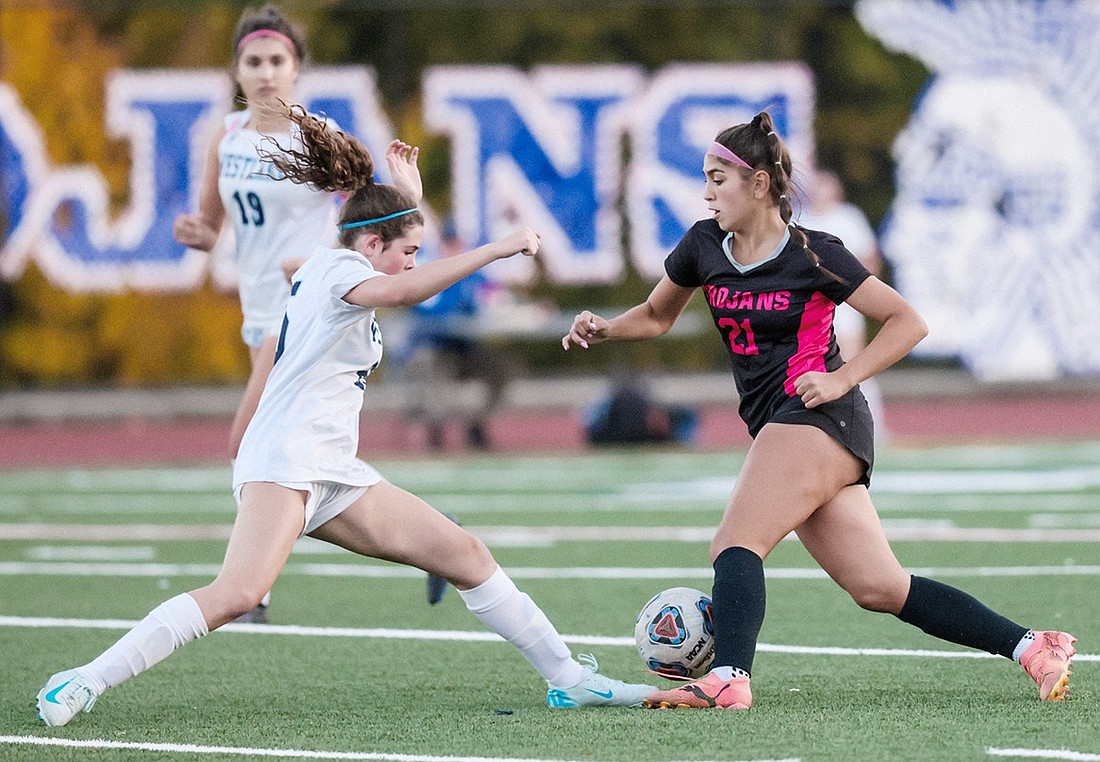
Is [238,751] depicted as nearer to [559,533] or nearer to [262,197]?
[262,197]

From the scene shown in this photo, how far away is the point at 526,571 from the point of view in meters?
8.81

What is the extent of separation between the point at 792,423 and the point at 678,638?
0.79 metres

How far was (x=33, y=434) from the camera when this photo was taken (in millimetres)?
18281

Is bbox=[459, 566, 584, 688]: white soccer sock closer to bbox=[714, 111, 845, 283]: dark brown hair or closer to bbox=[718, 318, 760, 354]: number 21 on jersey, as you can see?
bbox=[718, 318, 760, 354]: number 21 on jersey

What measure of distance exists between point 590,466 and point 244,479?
29.8 ft

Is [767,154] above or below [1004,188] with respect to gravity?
below

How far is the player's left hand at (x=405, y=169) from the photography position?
5613mm

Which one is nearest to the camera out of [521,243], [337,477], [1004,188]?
[521,243]

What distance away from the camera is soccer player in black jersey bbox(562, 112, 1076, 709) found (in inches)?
215

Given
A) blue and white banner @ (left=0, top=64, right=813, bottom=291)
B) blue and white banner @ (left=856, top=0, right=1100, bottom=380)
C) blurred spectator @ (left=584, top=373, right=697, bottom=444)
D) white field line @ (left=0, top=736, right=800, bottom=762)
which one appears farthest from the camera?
blue and white banner @ (left=856, top=0, right=1100, bottom=380)

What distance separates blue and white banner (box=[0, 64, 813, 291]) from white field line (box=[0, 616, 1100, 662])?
11.1 meters

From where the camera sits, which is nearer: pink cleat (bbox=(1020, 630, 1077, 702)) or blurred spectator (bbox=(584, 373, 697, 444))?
pink cleat (bbox=(1020, 630, 1077, 702))

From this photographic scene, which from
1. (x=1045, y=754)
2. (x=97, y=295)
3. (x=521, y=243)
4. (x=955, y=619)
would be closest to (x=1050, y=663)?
(x=955, y=619)

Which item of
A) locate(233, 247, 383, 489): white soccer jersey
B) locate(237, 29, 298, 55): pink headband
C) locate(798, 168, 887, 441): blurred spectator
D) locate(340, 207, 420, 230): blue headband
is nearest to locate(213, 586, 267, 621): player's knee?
locate(233, 247, 383, 489): white soccer jersey
